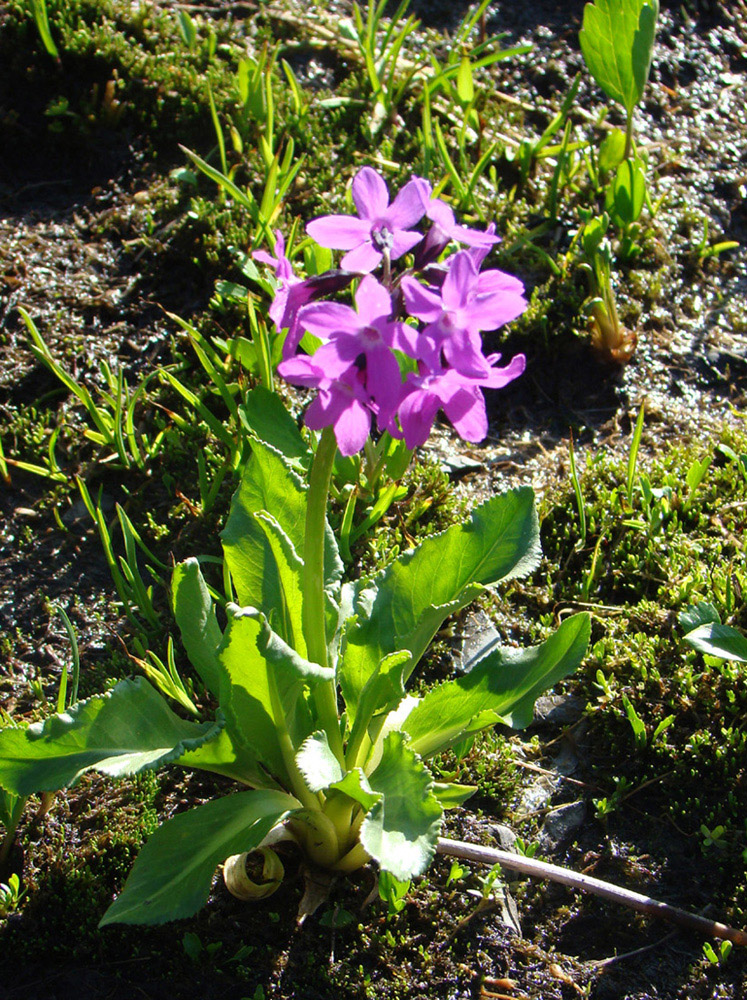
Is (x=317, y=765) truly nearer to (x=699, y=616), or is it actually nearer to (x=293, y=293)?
(x=293, y=293)

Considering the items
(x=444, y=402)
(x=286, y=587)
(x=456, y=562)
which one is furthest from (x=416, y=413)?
(x=456, y=562)

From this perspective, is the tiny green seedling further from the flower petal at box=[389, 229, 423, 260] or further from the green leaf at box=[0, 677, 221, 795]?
the green leaf at box=[0, 677, 221, 795]

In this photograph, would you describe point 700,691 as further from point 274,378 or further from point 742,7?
point 742,7

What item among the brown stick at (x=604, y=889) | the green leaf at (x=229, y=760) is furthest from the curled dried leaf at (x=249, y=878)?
the brown stick at (x=604, y=889)

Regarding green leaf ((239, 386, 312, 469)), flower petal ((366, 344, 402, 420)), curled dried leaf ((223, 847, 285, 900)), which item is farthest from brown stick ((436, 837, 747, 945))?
flower petal ((366, 344, 402, 420))

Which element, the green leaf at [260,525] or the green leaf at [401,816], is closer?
the green leaf at [401,816]

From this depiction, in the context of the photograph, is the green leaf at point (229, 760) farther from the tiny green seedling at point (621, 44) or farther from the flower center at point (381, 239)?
the tiny green seedling at point (621, 44)
